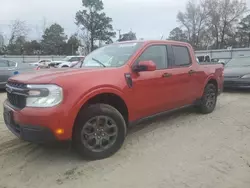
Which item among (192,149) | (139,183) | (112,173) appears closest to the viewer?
(139,183)

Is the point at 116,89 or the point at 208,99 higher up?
the point at 116,89

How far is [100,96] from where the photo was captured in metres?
4.24

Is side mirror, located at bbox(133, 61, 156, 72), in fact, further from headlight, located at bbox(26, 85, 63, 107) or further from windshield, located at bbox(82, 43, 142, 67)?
headlight, located at bbox(26, 85, 63, 107)

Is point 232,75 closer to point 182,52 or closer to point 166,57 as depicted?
point 182,52

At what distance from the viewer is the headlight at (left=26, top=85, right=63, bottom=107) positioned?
12.0 feet

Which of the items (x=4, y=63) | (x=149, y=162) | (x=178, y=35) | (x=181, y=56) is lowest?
Result: (x=149, y=162)

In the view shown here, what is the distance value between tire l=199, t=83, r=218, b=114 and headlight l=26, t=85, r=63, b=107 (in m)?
3.82

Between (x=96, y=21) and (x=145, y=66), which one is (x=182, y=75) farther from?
(x=96, y=21)

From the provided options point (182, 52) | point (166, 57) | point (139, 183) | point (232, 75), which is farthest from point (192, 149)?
point (232, 75)

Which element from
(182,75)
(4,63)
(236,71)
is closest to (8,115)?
(182,75)

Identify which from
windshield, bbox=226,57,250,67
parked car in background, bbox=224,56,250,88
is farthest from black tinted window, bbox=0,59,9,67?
windshield, bbox=226,57,250,67

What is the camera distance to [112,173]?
3.72 m

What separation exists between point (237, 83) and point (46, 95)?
7.86 m

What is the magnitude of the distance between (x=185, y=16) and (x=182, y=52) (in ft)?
204
